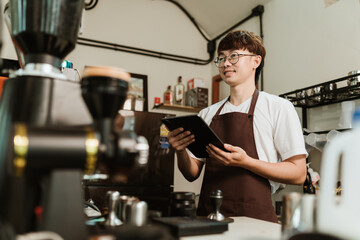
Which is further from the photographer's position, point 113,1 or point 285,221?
point 113,1

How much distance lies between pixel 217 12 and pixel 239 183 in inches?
113

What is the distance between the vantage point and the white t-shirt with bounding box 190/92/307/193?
1569 millimetres

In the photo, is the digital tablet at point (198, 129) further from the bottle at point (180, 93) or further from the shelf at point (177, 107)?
the bottle at point (180, 93)

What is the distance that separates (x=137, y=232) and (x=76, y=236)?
143mm

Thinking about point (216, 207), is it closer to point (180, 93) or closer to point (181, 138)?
point (181, 138)

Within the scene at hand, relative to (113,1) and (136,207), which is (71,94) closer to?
(136,207)

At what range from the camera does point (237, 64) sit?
A: 1.75 m

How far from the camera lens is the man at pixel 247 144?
59.6 inches

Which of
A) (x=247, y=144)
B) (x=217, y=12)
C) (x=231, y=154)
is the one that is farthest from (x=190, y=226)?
(x=217, y=12)

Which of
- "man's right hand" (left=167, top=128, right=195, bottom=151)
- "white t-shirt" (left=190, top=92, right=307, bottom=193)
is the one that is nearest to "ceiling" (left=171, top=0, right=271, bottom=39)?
"white t-shirt" (left=190, top=92, right=307, bottom=193)

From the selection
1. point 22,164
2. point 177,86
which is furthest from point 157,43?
point 22,164

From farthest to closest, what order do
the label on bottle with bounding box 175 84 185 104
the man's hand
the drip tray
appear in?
the label on bottle with bounding box 175 84 185 104 < the man's hand < the drip tray

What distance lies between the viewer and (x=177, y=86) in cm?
398

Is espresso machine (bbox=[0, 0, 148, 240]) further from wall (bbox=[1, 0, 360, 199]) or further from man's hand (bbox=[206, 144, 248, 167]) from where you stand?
wall (bbox=[1, 0, 360, 199])
